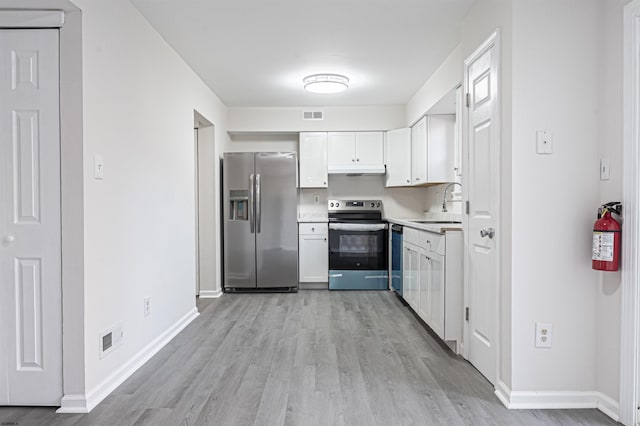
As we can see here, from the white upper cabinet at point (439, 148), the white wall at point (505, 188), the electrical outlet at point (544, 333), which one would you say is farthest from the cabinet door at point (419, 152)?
the electrical outlet at point (544, 333)

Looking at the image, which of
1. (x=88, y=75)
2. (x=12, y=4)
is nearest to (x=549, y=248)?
(x=88, y=75)

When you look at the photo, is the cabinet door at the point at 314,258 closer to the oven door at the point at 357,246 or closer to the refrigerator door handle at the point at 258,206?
the oven door at the point at 357,246

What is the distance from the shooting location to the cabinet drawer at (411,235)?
382cm

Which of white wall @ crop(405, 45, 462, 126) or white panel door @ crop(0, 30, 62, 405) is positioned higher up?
white wall @ crop(405, 45, 462, 126)

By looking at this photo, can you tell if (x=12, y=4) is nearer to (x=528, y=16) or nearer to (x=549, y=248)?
(x=528, y=16)

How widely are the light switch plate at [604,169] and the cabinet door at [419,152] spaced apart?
2.57m

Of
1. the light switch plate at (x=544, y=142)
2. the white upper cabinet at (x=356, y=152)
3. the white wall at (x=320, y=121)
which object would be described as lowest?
the light switch plate at (x=544, y=142)

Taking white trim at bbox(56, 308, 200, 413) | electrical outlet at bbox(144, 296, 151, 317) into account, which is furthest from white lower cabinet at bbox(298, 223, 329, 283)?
electrical outlet at bbox(144, 296, 151, 317)

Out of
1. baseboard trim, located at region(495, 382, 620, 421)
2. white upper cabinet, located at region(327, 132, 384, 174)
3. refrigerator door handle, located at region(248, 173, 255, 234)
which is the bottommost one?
baseboard trim, located at region(495, 382, 620, 421)

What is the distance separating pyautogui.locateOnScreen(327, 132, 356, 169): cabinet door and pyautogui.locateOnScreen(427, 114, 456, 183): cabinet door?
1193 mm

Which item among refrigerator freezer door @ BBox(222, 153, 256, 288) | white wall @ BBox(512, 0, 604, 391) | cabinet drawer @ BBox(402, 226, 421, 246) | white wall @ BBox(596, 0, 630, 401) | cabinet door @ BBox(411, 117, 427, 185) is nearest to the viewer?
white wall @ BBox(596, 0, 630, 401)

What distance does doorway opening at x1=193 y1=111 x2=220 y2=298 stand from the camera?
490 cm

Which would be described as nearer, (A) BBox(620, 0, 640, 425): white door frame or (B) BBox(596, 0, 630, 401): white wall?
(A) BBox(620, 0, 640, 425): white door frame

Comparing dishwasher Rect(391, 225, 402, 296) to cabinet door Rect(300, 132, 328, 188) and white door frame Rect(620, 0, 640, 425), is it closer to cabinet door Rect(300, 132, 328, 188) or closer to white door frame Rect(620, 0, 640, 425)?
cabinet door Rect(300, 132, 328, 188)
